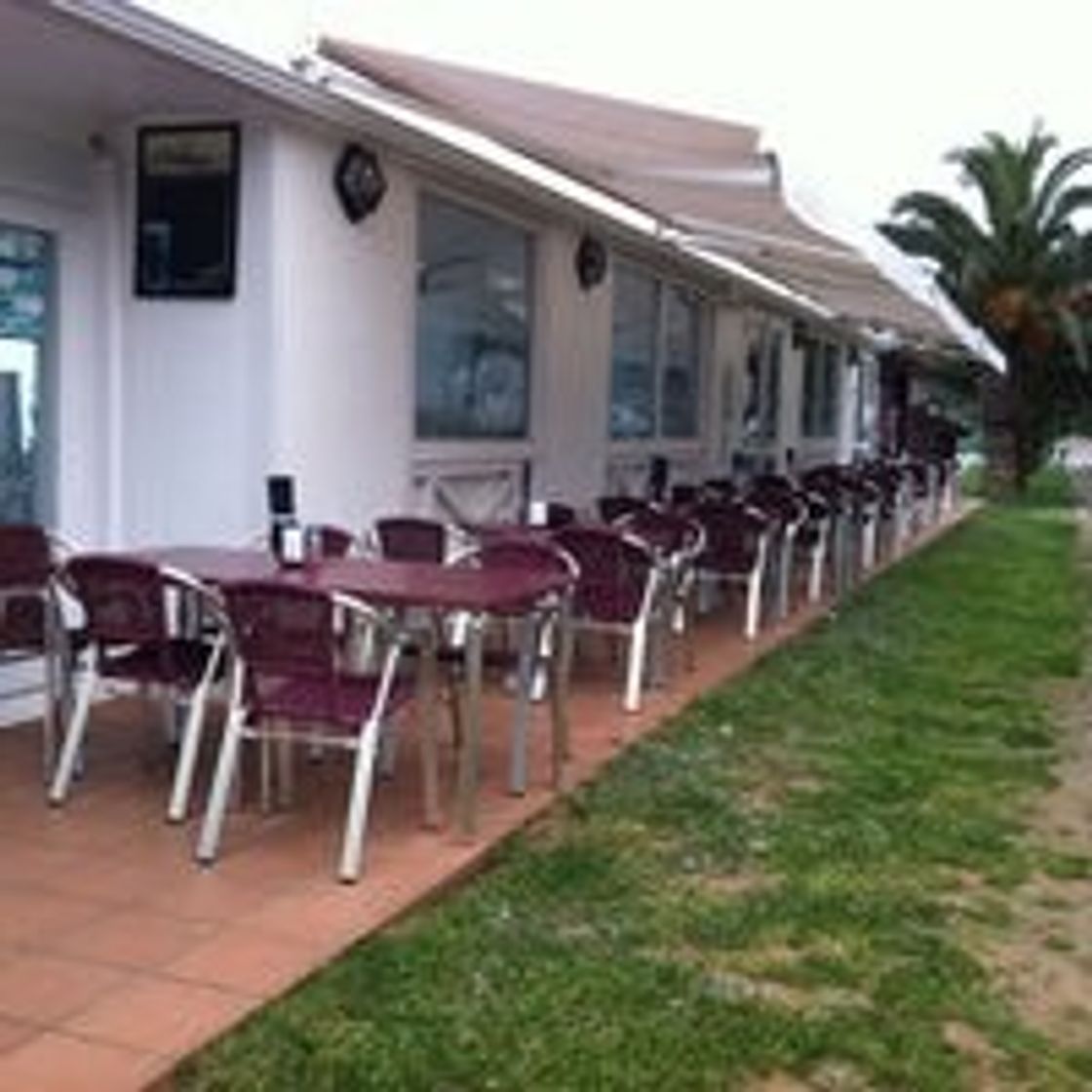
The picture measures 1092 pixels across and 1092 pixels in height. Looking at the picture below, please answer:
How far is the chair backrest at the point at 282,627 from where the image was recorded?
6.02m

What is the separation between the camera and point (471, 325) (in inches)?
465

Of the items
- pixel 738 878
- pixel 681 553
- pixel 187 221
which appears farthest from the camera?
pixel 681 553

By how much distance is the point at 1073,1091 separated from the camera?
468 centimetres

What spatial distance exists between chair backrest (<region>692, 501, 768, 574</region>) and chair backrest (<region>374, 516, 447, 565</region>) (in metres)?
3.04

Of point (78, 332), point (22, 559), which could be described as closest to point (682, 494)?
point (78, 332)

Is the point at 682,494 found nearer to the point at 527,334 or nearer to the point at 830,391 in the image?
the point at 527,334

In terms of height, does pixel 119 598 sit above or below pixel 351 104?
below

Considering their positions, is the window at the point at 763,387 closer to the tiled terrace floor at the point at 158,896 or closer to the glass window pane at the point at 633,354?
the glass window pane at the point at 633,354

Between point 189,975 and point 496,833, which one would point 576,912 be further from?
point 189,975

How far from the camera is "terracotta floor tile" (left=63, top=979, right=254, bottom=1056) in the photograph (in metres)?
4.54

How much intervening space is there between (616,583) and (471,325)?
3.13 meters

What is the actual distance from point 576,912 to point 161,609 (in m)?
1.81

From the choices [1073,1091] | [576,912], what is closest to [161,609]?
[576,912]

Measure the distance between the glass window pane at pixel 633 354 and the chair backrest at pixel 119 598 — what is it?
8505mm
